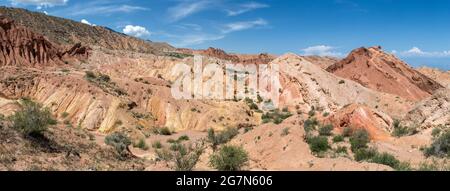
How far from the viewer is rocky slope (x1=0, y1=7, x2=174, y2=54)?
106 m

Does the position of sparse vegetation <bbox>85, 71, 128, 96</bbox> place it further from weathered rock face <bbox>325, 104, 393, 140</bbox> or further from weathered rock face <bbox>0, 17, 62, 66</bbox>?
weathered rock face <bbox>325, 104, 393, 140</bbox>

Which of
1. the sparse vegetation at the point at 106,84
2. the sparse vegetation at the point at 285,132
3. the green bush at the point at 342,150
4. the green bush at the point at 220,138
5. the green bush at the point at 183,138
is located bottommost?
the green bush at the point at 183,138

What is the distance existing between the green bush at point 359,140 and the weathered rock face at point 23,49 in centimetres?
4787

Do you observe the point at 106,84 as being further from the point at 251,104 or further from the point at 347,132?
the point at 347,132

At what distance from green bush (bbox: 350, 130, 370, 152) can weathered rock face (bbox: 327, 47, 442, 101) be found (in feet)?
98.4

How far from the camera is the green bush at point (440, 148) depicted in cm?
2288

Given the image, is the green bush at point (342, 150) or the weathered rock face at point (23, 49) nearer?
the green bush at point (342, 150)

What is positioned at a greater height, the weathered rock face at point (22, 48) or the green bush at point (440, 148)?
the weathered rock face at point (22, 48)

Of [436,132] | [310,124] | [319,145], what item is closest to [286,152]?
[319,145]

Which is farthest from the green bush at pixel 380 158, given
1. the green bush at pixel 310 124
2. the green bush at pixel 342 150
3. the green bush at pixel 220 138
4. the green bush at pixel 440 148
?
the green bush at pixel 220 138

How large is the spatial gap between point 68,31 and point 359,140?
106m

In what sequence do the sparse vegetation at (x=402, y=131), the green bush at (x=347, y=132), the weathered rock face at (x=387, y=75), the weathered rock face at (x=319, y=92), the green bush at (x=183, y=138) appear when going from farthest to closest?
the weathered rock face at (x=387, y=75) → the weathered rock face at (x=319, y=92) → the green bush at (x=183, y=138) → the sparse vegetation at (x=402, y=131) → the green bush at (x=347, y=132)

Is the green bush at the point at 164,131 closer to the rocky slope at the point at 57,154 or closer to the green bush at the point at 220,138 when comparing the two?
the green bush at the point at 220,138

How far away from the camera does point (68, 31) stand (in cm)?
11862
